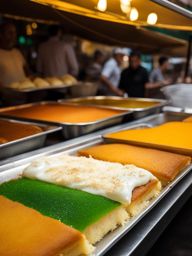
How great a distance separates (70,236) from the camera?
81 centimetres

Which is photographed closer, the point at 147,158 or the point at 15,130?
the point at 147,158

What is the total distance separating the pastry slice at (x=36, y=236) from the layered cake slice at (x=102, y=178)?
0.24 meters

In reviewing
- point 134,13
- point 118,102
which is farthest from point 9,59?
point 134,13

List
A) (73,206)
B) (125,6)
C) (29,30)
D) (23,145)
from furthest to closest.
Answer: (29,30), (125,6), (23,145), (73,206)

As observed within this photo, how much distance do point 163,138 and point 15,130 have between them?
82 cm

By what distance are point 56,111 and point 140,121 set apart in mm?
623

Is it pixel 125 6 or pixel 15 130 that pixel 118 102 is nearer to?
pixel 125 6

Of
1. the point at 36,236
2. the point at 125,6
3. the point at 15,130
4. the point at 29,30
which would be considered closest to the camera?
the point at 36,236

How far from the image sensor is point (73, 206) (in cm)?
99

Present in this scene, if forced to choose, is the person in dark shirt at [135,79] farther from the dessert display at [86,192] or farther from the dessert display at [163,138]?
the dessert display at [86,192]

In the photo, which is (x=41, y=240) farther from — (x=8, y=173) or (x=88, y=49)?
(x=88, y=49)

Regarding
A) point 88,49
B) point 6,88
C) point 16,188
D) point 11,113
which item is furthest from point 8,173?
point 88,49

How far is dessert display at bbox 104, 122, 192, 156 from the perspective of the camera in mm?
1666

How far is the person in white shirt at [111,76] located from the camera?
4816 millimetres
